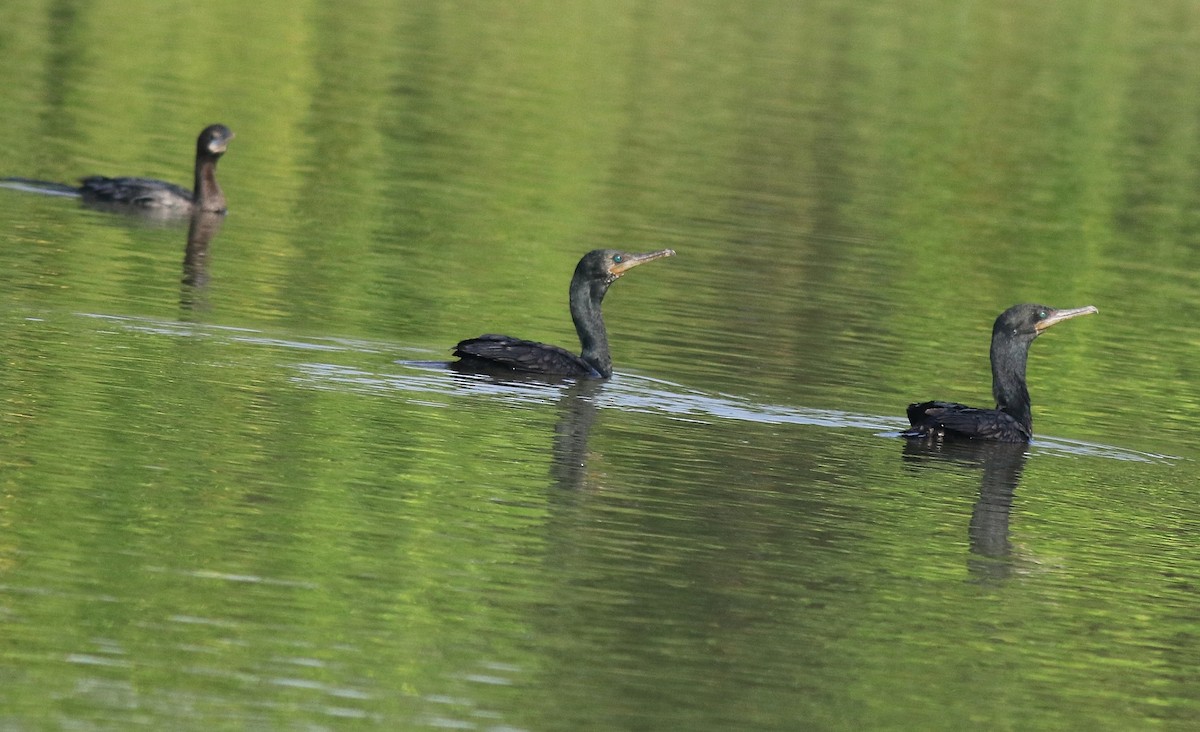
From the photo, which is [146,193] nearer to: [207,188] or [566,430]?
[207,188]

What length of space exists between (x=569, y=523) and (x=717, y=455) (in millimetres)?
2793

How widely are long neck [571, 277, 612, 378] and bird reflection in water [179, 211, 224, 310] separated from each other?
3.41 metres

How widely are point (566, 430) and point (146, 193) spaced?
11.6 meters

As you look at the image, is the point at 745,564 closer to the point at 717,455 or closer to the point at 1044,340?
the point at 717,455

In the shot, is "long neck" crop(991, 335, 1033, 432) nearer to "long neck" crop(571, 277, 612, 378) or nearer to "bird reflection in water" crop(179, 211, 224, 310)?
"long neck" crop(571, 277, 612, 378)

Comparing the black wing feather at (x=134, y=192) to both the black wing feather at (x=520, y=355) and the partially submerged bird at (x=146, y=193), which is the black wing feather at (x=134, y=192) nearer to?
the partially submerged bird at (x=146, y=193)

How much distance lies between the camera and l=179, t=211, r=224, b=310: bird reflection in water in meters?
20.9

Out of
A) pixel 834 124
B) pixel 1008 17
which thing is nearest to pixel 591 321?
pixel 834 124

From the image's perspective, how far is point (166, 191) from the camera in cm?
2730

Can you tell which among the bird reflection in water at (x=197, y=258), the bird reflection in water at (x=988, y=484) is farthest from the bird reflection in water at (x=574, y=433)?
the bird reflection in water at (x=197, y=258)

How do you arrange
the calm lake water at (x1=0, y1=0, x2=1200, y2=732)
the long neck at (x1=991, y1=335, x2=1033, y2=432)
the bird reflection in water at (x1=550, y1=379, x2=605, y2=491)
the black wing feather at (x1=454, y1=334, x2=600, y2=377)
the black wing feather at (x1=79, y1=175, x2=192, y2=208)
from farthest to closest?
the black wing feather at (x1=79, y1=175, x2=192, y2=208) → the long neck at (x1=991, y1=335, x2=1033, y2=432) → the black wing feather at (x1=454, y1=334, x2=600, y2=377) → the bird reflection in water at (x1=550, y1=379, x2=605, y2=491) → the calm lake water at (x1=0, y1=0, x2=1200, y2=732)

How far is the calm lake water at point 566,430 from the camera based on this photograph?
11195mm

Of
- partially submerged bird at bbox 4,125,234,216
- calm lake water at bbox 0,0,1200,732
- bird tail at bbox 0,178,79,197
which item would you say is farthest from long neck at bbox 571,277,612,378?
bird tail at bbox 0,178,79,197

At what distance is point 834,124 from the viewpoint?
42.0m
